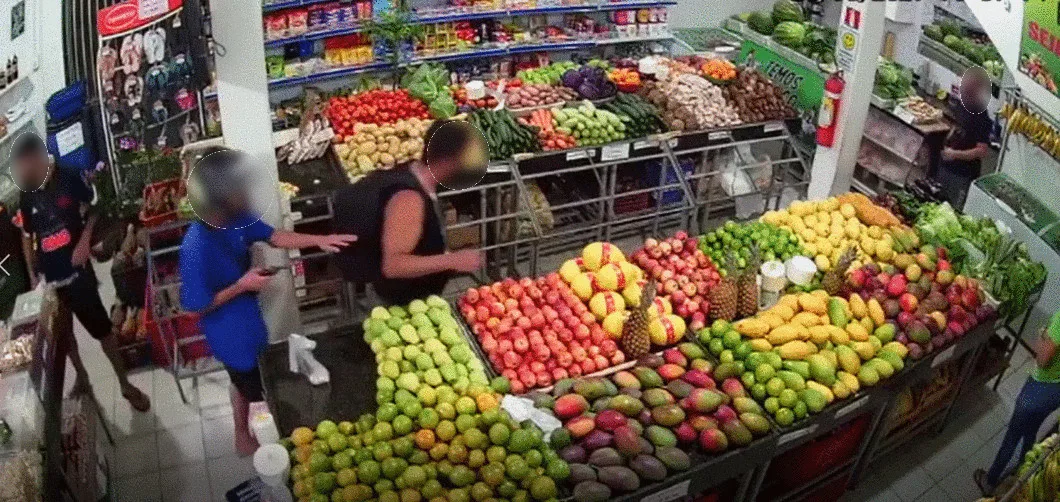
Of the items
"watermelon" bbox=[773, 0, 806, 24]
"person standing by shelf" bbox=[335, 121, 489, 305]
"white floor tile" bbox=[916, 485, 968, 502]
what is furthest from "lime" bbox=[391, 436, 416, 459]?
"watermelon" bbox=[773, 0, 806, 24]

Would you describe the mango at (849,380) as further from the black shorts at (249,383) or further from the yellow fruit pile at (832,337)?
the black shorts at (249,383)

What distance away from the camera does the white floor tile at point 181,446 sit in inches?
196

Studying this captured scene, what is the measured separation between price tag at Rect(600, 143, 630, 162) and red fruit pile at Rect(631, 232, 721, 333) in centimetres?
167

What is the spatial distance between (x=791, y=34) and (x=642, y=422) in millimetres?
5739

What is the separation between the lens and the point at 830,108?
653 centimetres

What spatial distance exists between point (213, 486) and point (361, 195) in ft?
6.37

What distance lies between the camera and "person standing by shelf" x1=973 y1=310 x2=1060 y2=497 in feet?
14.1

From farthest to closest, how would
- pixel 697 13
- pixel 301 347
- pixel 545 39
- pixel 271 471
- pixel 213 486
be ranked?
pixel 697 13 → pixel 545 39 → pixel 213 486 → pixel 301 347 → pixel 271 471

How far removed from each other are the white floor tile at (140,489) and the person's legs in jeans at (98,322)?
0.59 m

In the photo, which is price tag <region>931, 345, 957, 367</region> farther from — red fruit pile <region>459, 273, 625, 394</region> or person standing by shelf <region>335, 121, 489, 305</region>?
person standing by shelf <region>335, 121, 489, 305</region>

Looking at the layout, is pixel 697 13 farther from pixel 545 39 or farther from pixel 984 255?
pixel 984 255

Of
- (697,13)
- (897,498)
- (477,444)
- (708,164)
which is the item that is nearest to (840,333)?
(897,498)

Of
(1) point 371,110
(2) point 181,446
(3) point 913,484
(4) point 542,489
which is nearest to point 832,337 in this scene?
(3) point 913,484

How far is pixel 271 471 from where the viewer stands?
3344 millimetres
